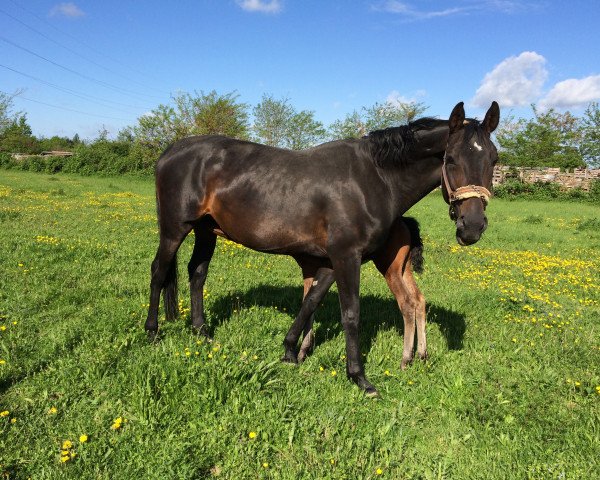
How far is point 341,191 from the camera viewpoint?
380cm

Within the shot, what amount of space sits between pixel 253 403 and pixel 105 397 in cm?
113

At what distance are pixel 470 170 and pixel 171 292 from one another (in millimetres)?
3426

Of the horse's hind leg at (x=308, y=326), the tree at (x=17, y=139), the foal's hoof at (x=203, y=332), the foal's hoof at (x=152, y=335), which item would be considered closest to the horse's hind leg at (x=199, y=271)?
the foal's hoof at (x=203, y=332)

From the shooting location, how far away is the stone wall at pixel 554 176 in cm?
3078

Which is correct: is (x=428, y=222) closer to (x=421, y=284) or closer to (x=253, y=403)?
(x=421, y=284)

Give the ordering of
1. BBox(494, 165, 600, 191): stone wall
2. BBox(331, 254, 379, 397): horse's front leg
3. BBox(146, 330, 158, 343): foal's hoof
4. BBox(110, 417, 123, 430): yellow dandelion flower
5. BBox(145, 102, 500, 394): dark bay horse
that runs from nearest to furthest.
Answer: BBox(110, 417, 123, 430): yellow dandelion flower, BBox(145, 102, 500, 394): dark bay horse, BBox(331, 254, 379, 397): horse's front leg, BBox(146, 330, 158, 343): foal's hoof, BBox(494, 165, 600, 191): stone wall

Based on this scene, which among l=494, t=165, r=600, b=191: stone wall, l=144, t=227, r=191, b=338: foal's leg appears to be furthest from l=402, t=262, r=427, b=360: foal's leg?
l=494, t=165, r=600, b=191: stone wall

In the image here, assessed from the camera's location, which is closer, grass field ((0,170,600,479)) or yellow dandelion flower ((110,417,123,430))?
grass field ((0,170,600,479))

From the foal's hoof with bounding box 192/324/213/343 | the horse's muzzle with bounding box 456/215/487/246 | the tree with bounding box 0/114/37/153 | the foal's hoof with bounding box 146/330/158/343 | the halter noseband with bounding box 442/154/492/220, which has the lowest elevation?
the foal's hoof with bounding box 192/324/213/343

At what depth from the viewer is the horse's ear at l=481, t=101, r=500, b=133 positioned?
333 centimetres

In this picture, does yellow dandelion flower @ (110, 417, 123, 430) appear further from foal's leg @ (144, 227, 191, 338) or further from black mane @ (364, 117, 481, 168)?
black mane @ (364, 117, 481, 168)

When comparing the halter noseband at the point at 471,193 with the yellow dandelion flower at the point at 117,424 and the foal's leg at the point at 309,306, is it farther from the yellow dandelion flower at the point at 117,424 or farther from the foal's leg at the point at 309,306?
the yellow dandelion flower at the point at 117,424

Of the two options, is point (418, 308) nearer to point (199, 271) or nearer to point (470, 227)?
point (470, 227)

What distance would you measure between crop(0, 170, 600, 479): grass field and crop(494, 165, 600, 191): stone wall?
1123 inches
